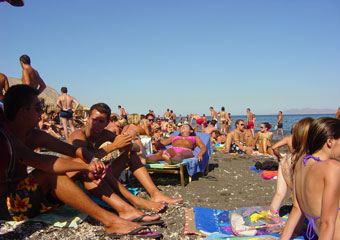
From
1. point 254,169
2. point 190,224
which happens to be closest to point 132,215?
point 190,224

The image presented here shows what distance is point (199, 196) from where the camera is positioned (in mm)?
4094

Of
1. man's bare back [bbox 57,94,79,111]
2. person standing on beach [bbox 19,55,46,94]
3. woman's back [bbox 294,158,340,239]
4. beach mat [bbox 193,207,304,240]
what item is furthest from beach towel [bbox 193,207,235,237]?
man's bare back [bbox 57,94,79,111]

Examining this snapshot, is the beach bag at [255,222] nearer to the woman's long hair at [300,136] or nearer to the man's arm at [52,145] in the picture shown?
the woman's long hair at [300,136]

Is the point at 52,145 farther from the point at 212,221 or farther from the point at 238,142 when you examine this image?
the point at 238,142

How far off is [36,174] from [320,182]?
2.39 meters

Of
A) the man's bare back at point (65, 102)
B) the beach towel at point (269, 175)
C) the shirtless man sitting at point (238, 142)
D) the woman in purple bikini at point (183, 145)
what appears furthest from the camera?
the shirtless man sitting at point (238, 142)

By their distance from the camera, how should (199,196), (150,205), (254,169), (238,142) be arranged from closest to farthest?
(150,205) < (199,196) < (254,169) < (238,142)

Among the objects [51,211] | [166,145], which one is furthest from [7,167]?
[166,145]

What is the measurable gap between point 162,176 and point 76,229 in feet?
8.74

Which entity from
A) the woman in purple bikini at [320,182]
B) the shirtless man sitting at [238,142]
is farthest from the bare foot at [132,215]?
the shirtless man sitting at [238,142]

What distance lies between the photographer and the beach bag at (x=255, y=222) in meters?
2.59

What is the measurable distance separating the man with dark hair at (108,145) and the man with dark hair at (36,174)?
54cm

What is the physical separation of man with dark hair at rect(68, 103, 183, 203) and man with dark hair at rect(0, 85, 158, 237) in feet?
1.76

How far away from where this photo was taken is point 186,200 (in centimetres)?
386
